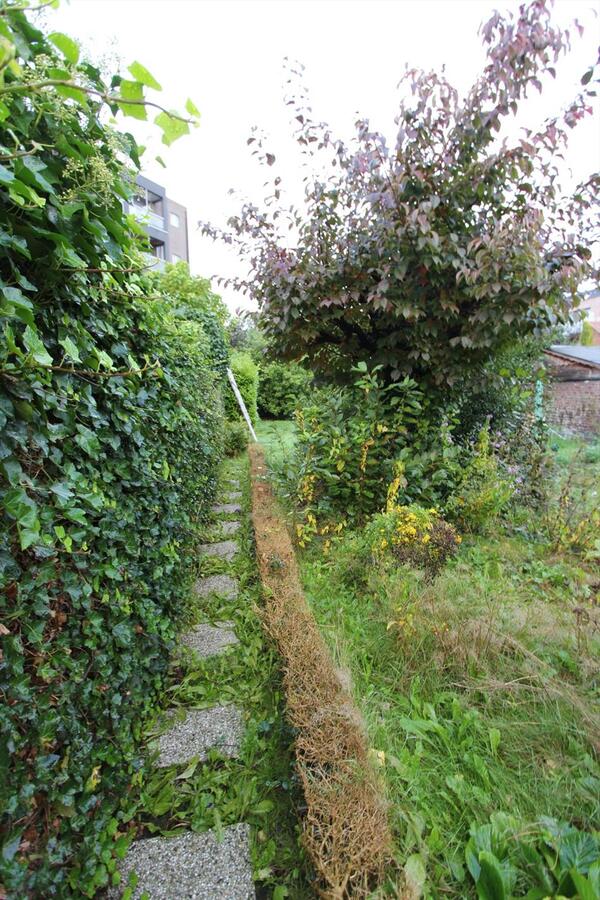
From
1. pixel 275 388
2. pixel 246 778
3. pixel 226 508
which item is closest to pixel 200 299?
pixel 226 508

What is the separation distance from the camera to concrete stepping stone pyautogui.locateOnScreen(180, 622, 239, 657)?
7.87 ft

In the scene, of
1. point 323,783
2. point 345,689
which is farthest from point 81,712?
point 345,689

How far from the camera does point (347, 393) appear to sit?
4.35 m

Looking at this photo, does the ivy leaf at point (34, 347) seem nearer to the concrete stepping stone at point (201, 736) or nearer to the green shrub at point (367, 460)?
the concrete stepping stone at point (201, 736)

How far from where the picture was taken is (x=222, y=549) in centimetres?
365

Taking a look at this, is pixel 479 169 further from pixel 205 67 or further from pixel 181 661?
pixel 181 661

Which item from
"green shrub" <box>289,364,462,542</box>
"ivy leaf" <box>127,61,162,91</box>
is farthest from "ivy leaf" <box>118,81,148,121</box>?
"green shrub" <box>289,364,462,542</box>

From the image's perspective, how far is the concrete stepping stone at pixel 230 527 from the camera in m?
4.04

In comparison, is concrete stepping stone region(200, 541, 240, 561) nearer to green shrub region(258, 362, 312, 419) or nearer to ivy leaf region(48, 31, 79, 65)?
ivy leaf region(48, 31, 79, 65)

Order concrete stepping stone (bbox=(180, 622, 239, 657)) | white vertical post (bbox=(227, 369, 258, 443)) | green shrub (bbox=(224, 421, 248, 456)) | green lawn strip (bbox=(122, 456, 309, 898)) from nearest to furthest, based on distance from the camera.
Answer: green lawn strip (bbox=(122, 456, 309, 898)) < concrete stepping stone (bbox=(180, 622, 239, 657)) < green shrub (bbox=(224, 421, 248, 456)) < white vertical post (bbox=(227, 369, 258, 443))

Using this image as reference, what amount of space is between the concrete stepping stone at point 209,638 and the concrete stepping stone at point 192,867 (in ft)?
3.16

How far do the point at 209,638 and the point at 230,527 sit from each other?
1683 mm

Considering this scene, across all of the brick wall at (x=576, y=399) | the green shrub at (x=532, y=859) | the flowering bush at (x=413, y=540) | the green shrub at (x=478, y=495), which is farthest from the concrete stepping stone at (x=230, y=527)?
the brick wall at (x=576, y=399)

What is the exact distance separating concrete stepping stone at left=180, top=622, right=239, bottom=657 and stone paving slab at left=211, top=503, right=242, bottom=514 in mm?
1901
